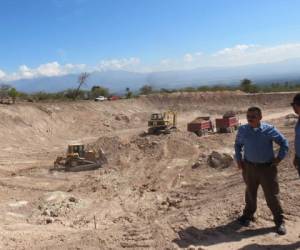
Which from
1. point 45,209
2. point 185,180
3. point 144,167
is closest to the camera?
point 45,209

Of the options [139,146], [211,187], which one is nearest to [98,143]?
[139,146]

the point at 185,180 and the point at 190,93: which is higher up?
the point at 190,93

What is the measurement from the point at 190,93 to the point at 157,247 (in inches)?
1327

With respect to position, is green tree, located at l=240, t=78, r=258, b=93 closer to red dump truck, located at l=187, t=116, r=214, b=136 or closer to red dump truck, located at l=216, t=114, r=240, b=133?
red dump truck, located at l=216, t=114, r=240, b=133

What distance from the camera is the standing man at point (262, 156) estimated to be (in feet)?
18.9

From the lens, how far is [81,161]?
15.1 meters

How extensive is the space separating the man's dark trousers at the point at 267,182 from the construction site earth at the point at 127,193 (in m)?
0.37

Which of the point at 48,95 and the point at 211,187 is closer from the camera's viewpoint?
the point at 211,187

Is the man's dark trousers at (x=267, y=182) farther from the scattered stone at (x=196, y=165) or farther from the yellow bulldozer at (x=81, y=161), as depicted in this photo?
the yellow bulldozer at (x=81, y=161)

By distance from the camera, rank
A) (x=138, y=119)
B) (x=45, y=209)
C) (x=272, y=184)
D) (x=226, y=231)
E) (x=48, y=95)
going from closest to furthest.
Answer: (x=272, y=184), (x=226, y=231), (x=45, y=209), (x=138, y=119), (x=48, y=95)

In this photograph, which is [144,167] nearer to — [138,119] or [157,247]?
[157,247]

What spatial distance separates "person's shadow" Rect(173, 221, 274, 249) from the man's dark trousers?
403 millimetres

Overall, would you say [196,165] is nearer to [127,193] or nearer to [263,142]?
[127,193]

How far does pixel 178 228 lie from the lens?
21.6 feet
